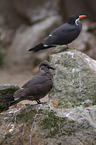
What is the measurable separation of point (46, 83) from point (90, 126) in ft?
3.15

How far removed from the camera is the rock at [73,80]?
3.91 metres

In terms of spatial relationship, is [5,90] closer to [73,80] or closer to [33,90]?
[33,90]

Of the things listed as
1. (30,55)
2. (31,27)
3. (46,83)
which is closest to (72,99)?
(46,83)

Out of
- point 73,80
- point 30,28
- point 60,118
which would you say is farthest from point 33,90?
point 30,28

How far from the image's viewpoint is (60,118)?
11.3 ft

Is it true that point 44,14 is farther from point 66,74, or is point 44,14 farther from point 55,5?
point 66,74

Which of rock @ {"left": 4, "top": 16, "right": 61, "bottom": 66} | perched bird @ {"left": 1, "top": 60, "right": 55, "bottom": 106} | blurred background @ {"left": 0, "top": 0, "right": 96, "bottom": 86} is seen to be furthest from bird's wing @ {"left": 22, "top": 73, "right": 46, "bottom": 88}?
→ rock @ {"left": 4, "top": 16, "right": 61, "bottom": 66}

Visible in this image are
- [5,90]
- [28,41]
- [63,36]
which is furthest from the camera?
[28,41]

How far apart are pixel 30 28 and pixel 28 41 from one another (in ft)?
3.57

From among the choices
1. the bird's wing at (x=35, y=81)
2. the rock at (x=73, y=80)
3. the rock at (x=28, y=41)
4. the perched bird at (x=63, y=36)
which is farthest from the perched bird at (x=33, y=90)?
the rock at (x=28, y=41)

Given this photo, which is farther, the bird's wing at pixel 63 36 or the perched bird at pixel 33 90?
the bird's wing at pixel 63 36

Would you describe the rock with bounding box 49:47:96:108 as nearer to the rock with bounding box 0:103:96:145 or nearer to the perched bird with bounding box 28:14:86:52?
the perched bird with bounding box 28:14:86:52

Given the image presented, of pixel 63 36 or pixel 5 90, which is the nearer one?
pixel 5 90

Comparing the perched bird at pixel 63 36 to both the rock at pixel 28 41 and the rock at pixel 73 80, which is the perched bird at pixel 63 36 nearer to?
the rock at pixel 73 80
